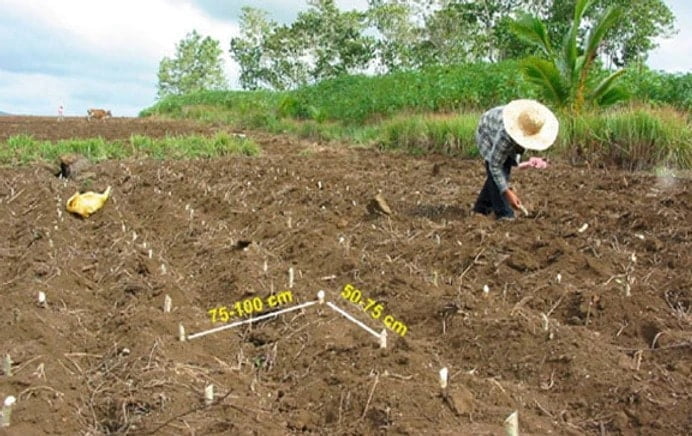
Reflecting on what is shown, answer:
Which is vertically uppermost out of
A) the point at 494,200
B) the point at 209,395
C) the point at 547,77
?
the point at 547,77

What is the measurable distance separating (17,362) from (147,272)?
5.61 feet

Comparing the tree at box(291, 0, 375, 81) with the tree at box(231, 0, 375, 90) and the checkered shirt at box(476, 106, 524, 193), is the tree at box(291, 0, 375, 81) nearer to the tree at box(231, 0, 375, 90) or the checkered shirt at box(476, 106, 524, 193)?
the tree at box(231, 0, 375, 90)

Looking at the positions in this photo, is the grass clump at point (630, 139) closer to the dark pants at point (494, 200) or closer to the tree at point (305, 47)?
the dark pants at point (494, 200)

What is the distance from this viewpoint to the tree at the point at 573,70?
10867 millimetres

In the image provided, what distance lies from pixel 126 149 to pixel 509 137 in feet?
28.3

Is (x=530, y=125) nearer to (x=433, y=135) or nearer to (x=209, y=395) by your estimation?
(x=209, y=395)

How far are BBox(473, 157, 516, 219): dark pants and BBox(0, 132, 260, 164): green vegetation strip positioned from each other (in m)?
6.96

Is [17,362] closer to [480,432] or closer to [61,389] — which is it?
[61,389]

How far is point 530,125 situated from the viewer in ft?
18.7

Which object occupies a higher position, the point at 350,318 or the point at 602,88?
the point at 602,88

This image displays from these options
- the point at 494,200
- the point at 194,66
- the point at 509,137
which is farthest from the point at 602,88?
the point at 194,66

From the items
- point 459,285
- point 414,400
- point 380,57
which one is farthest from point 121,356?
point 380,57

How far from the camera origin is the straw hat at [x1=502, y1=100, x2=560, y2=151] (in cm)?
567

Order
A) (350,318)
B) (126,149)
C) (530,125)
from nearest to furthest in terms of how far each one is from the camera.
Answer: (350,318) → (530,125) → (126,149)
